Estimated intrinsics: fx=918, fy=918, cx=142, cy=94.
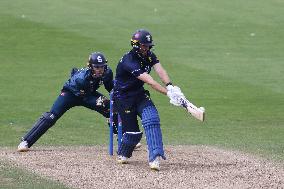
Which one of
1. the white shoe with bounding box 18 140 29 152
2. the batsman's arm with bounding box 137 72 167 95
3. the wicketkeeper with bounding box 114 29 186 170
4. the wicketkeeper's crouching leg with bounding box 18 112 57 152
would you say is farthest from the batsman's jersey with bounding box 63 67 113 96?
the batsman's arm with bounding box 137 72 167 95

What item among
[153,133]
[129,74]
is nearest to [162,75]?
[129,74]

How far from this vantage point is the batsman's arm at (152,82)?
553 inches

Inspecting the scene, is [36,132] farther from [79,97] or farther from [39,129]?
[79,97]

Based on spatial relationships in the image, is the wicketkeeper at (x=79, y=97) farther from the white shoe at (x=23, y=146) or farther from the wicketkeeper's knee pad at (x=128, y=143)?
the wicketkeeper's knee pad at (x=128, y=143)

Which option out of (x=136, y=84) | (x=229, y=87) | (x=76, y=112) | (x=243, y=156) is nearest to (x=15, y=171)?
(x=136, y=84)

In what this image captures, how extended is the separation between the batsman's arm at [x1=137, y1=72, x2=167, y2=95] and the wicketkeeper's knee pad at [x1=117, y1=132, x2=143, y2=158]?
1055 mm

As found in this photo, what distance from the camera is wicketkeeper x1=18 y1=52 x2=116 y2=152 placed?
621 inches

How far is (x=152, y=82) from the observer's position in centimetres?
1411

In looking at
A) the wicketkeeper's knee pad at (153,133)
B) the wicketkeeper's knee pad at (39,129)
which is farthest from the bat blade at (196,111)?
the wicketkeeper's knee pad at (39,129)

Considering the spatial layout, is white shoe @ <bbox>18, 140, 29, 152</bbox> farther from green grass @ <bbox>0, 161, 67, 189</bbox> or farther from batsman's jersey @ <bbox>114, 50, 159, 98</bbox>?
batsman's jersey @ <bbox>114, 50, 159, 98</bbox>

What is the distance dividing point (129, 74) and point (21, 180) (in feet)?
8.64

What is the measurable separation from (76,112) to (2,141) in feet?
13.1

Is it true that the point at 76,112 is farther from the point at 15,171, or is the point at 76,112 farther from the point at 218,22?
the point at 218,22

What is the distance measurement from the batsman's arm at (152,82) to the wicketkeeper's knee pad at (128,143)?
1.06m
